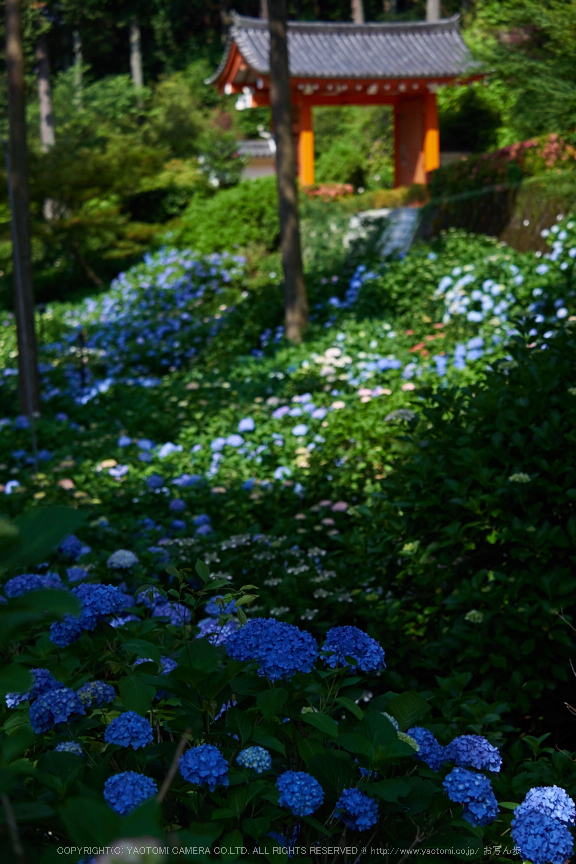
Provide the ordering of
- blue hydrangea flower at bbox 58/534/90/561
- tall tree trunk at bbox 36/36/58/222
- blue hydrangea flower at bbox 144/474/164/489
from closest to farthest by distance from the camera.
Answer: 1. blue hydrangea flower at bbox 58/534/90/561
2. blue hydrangea flower at bbox 144/474/164/489
3. tall tree trunk at bbox 36/36/58/222

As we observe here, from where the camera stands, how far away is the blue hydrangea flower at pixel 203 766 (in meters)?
1.09

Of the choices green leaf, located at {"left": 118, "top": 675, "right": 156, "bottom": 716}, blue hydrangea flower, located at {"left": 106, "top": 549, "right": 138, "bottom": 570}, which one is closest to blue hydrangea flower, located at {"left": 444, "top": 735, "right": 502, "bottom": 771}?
green leaf, located at {"left": 118, "top": 675, "right": 156, "bottom": 716}

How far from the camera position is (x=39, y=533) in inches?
32.4

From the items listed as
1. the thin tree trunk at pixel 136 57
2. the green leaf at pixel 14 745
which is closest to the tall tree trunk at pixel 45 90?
the thin tree trunk at pixel 136 57

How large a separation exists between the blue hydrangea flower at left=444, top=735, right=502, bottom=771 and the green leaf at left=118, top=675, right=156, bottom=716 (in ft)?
1.67

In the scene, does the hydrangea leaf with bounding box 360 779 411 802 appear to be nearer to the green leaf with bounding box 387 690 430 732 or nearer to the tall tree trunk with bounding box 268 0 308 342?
the green leaf with bounding box 387 690 430 732

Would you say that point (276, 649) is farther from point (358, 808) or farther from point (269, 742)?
point (358, 808)

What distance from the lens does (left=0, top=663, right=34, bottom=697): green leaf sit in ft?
2.62

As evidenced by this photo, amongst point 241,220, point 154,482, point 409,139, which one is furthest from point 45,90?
point 154,482

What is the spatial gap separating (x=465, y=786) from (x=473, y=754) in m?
0.12

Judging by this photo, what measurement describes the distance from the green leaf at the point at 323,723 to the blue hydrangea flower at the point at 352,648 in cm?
17

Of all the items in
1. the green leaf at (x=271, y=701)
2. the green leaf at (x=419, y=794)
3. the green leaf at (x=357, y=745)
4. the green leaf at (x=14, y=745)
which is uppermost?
the green leaf at (x=14, y=745)

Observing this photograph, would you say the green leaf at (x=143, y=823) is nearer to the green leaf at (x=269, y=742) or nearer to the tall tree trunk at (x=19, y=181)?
the green leaf at (x=269, y=742)

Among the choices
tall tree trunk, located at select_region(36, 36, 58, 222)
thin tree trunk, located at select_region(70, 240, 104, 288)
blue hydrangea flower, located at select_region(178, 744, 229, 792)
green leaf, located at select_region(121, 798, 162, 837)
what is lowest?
thin tree trunk, located at select_region(70, 240, 104, 288)
